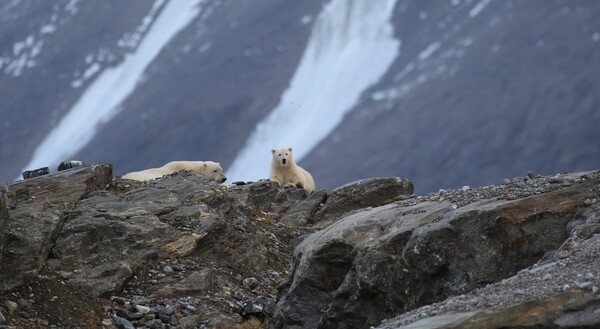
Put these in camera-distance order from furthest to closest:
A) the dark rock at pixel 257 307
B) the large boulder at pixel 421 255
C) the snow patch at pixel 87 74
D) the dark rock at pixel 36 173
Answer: the snow patch at pixel 87 74 < the dark rock at pixel 36 173 < the dark rock at pixel 257 307 < the large boulder at pixel 421 255

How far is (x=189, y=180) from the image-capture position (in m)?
20.2

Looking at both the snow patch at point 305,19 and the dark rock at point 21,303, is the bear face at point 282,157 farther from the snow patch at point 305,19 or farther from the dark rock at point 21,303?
the snow patch at point 305,19

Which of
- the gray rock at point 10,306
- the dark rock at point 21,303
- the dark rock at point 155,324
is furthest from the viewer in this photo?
the dark rock at point 155,324

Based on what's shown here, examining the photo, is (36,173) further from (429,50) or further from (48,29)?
(48,29)

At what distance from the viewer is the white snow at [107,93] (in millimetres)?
128875

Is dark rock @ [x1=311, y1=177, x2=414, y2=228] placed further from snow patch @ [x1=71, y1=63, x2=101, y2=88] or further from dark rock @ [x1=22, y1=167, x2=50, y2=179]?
snow patch @ [x1=71, y1=63, x2=101, y2=88]

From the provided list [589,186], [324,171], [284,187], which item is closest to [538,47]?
[324,171]

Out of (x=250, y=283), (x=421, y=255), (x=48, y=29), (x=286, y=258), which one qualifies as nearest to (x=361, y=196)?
(x=286, y=258)

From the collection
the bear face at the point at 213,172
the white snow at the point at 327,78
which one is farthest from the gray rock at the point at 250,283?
the white snow at the point at 327,78

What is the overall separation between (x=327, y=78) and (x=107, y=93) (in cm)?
2653

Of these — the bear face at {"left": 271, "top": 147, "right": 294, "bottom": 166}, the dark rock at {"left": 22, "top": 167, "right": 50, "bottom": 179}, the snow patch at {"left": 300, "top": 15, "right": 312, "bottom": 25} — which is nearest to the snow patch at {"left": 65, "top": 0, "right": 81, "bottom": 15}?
the snow patch at {"left": 300, "top": 15, "right": 312, "bottom": 25}

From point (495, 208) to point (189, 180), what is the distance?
7552 mm

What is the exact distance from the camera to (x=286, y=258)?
1986 cm

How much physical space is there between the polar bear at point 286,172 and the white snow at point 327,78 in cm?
9033
